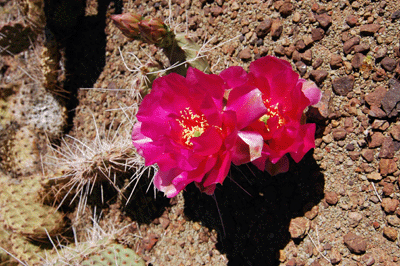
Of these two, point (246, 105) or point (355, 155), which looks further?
point (355, 155)

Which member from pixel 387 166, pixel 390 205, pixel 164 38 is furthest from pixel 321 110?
pixel 164 38

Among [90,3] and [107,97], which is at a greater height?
[90,3]

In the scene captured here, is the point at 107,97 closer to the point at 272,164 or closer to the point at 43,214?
the point at 43,214

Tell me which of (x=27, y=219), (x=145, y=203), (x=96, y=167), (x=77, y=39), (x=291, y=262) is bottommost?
(x=291, y=262)

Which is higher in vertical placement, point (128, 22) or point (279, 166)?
point (128, 22)

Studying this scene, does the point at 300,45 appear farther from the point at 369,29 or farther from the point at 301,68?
the point at 369,29

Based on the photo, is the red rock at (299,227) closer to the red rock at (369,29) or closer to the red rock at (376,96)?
the red rock at (376,96)

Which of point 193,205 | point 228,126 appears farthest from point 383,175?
point 193,205
